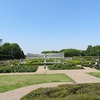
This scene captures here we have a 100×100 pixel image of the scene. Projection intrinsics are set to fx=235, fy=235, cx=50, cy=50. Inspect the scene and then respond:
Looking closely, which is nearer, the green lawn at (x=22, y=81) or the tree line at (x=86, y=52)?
the green lawn at (x=22, y=81)

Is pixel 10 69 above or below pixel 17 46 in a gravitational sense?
below

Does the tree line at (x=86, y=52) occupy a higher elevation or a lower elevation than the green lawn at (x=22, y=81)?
higher

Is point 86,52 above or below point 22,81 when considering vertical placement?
above

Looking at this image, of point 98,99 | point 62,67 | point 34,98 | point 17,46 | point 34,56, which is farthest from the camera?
point 17,46

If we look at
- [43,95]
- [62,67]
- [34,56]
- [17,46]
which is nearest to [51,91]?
[43,95]

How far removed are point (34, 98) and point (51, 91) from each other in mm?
751

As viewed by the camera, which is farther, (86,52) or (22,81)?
(86,52)

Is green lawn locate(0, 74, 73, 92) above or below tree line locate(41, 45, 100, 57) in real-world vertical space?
below

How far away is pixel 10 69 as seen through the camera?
23.9 meters

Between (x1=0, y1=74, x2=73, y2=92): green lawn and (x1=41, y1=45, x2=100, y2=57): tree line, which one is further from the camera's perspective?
(x1=41, y1=45, x2=100, y2=57): tree line

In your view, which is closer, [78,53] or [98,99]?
[98,99]

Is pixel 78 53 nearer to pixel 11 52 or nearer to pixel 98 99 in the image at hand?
pixel 11 52

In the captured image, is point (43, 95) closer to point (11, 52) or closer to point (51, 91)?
point (51, 91)

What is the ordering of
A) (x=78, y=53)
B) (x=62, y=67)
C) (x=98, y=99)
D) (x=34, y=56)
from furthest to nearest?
1. (x=78, y=53)
2. (x=34, y=56)
3. (x=62, y=67)
4. (x=98, y=99)
